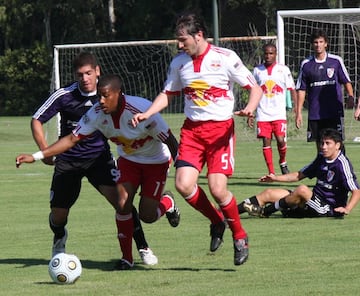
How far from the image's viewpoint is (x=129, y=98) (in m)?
8.53

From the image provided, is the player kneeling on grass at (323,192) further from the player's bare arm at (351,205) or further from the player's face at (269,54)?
the player's face at (269,54)

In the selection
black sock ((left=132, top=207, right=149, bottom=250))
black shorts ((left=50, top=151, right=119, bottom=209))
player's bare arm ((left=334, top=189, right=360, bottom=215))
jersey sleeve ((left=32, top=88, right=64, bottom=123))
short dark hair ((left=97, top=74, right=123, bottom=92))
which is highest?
short dark hair ((left=97, top=74, right=123, bottom=92))

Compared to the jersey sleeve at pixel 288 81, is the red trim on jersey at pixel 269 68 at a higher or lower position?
higher

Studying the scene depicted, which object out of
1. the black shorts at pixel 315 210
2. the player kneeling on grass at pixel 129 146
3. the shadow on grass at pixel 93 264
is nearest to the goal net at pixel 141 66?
the black shorts at pixel 315 210

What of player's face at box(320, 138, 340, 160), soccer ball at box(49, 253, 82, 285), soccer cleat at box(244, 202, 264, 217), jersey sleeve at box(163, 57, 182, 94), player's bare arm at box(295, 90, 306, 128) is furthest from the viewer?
player's bare arm at box(295, 90, 306, 128)

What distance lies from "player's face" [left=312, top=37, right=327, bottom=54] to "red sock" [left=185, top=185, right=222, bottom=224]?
5317mm

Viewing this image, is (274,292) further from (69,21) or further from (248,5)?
(69,21)

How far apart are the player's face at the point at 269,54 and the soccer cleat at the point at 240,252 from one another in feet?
27.2

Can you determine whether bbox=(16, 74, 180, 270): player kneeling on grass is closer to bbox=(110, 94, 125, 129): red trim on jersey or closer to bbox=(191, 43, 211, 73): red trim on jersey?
bbox=(110, 94, 125, 129): red trim on jersey

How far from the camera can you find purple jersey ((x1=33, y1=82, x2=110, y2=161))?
918cm

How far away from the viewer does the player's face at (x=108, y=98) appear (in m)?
8.28

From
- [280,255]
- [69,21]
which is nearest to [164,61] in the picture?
[69,21]

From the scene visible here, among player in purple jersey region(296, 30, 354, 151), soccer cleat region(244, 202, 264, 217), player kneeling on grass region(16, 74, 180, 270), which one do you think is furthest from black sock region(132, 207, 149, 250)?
player in purple jersey region(296, 30, 354, 151)

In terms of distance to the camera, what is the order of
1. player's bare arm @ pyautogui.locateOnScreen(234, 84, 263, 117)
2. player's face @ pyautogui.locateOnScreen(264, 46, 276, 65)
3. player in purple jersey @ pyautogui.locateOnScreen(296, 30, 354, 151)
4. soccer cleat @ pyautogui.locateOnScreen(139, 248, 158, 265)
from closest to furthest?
player's bare arm @ pyautogui.locateOnScreen(234, 84, 263, 117)
soccer cleat @ pyautogui.locateOnScreen(139, 248, 158, 265)
player in purple jersey @ pyautogui.locateOnScreen(296, 30, 354, 151)
player's face @ pyautogui.locateOnScreen(264, 46, 276, 65)
